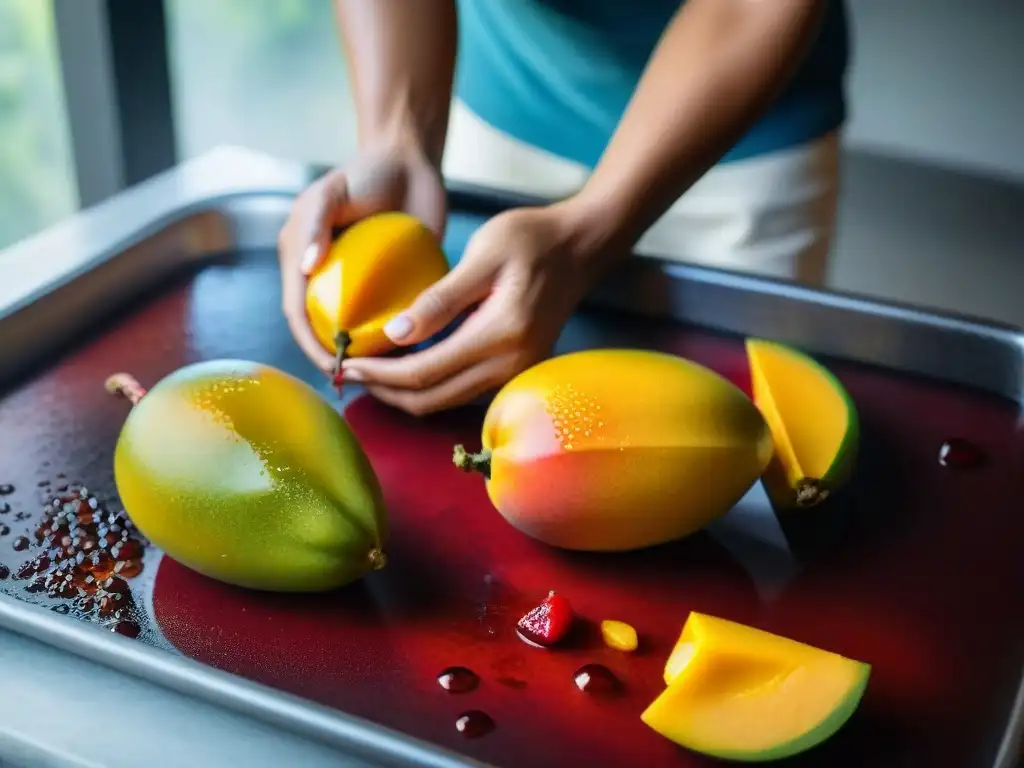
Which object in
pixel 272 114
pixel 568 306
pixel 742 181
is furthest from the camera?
pixel 272 114

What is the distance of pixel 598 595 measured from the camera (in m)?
0.63

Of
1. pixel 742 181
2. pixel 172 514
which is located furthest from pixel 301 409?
pixel 742 181

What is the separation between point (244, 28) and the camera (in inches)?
88.6

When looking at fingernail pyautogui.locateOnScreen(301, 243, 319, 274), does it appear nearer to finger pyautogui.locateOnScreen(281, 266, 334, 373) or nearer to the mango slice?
finger pyautogui.locateOnScreen(281, 266, 334, 373)

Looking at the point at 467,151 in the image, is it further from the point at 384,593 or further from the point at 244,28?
the point at 244,28

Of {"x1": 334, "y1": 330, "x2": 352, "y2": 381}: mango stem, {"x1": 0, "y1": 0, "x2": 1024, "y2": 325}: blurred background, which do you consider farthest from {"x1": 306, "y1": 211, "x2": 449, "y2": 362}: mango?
{"x1": 0, "y1": 0, "x2": 1024, "y2": 325}: blurred background

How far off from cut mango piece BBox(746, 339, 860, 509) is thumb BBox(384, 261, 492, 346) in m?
0.20

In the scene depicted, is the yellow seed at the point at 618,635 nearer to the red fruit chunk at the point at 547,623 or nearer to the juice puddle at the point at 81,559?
the red fruit chunk at the point at 547,623

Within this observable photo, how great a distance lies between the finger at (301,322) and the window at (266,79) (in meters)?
1.38

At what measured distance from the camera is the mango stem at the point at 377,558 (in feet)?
1.93

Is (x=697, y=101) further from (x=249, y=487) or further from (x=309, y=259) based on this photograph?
(x=249, y=487)

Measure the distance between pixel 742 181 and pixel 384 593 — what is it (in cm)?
64

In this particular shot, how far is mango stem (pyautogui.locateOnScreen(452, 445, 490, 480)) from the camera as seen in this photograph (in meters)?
0.63

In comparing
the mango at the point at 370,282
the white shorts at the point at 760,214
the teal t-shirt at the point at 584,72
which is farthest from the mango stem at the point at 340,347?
the teal t-shirt at the point at 584,72
